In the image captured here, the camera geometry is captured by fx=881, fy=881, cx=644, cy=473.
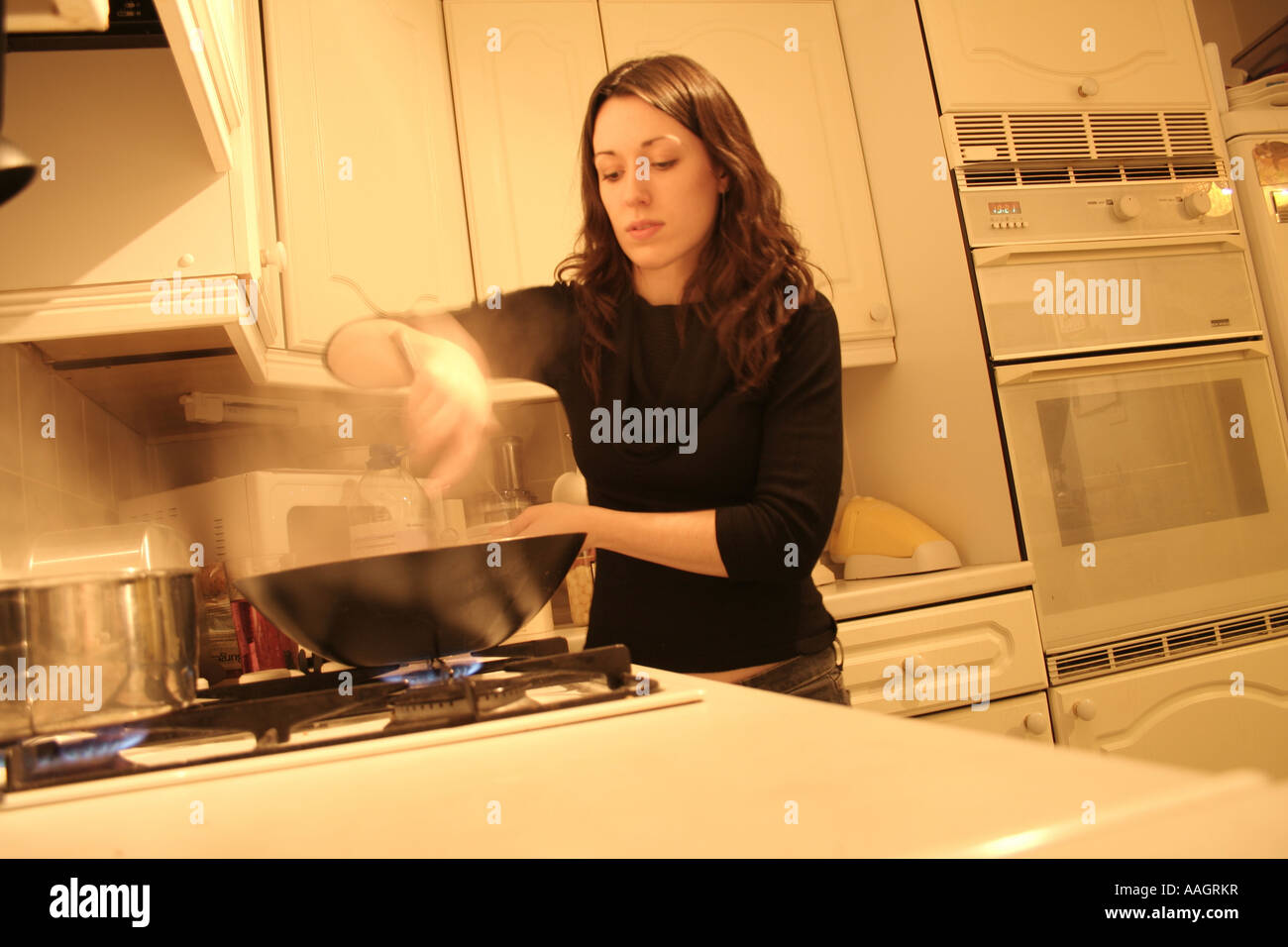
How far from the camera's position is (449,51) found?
71.6 inches

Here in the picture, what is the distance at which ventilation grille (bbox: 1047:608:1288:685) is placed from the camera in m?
1.70

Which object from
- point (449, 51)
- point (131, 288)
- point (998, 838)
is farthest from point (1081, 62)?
point (998, 838)

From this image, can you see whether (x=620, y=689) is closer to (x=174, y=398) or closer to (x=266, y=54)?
(x=174, y=398)

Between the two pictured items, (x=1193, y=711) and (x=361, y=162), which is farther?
(x=1193, y=711)

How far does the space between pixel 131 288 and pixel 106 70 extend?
0.72 feet

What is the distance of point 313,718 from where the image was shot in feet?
1.61

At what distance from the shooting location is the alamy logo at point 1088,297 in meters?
1.80

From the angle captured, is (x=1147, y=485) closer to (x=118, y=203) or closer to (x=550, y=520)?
(x=550, y=520)

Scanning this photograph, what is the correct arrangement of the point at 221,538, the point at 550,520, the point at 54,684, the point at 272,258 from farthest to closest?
1. the point at 221,538
2. the point at 272,258
3. the point at 550,520
4. the point at 54,684

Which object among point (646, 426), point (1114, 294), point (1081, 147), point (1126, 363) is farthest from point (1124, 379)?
point (646, 426)

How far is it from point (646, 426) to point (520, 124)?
3.65ft

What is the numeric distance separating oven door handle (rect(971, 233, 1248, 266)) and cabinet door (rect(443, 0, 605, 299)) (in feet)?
2.81

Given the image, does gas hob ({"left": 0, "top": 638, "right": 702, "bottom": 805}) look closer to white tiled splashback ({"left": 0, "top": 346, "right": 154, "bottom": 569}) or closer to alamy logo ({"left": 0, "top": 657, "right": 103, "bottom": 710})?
alamy logo ({"left": 0, "top": 657, "right": 103, "bottom": 710})
